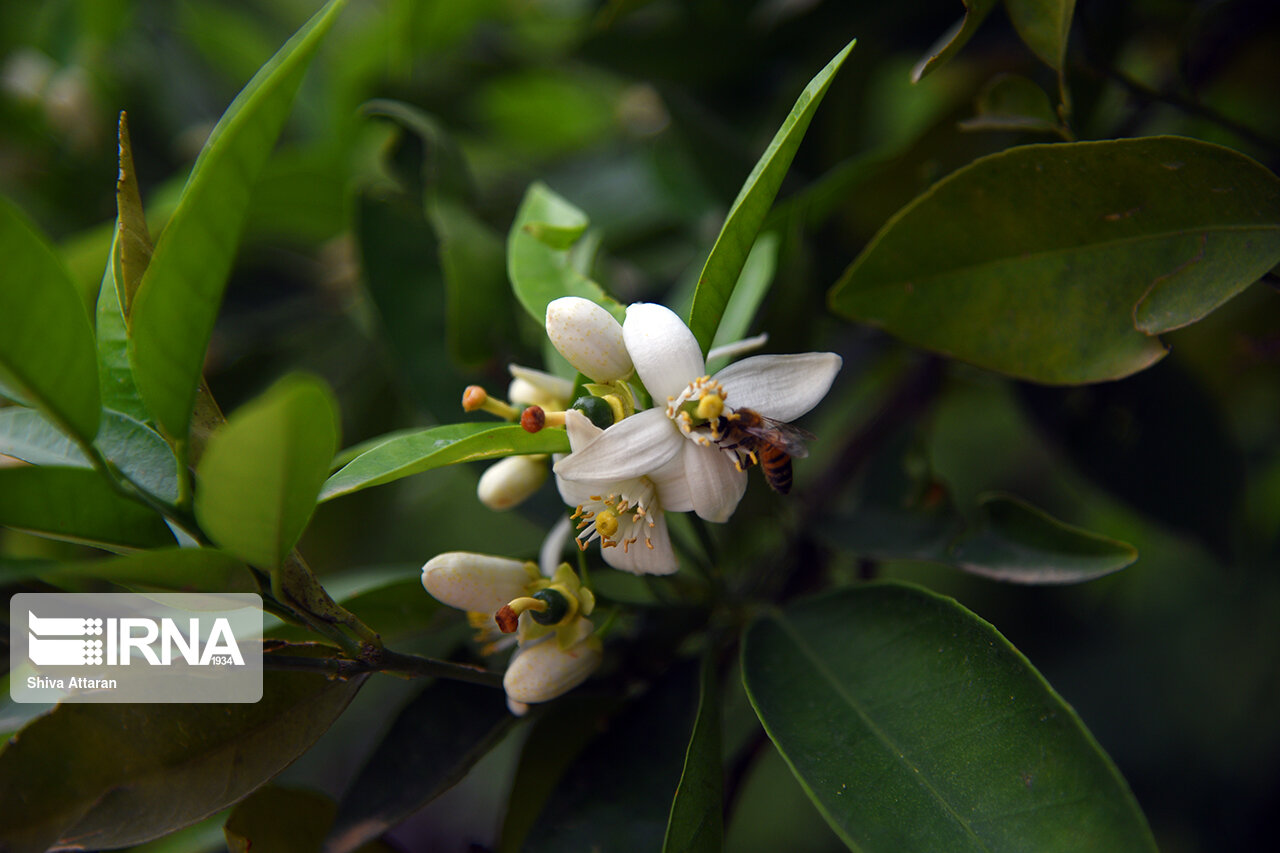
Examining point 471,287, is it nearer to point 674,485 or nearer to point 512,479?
point 512,479

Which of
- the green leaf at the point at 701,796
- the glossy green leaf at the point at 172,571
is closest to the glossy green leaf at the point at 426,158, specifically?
the glossy green leaf at the point at 172,571

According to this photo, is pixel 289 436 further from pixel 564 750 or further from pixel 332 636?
pixel 564 750

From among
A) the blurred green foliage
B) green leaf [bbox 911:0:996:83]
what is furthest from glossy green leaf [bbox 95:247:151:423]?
green leaf [bbox 911:0:996:83]

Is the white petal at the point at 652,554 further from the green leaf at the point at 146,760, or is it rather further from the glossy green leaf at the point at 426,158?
the glossy green leaf at the point at 426,158

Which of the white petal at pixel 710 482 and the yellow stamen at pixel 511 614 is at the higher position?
the white petal at pixel 710 482

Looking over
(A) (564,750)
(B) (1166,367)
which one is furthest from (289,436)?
(B) (1166,367)

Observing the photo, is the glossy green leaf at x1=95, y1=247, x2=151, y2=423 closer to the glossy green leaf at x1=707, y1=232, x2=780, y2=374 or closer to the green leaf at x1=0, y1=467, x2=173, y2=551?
the green leaf at x1=0, y1=467, x2=173, y2=551
